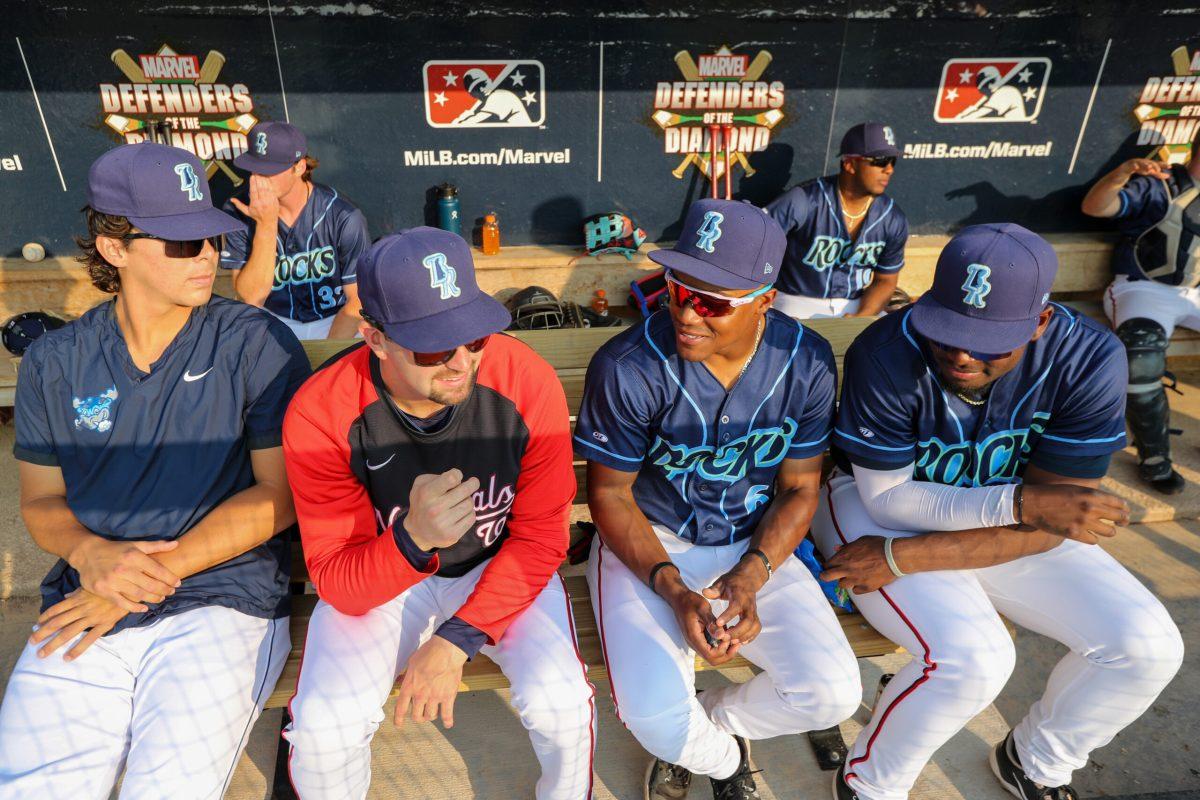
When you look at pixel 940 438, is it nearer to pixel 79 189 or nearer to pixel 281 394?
pixel 281 394

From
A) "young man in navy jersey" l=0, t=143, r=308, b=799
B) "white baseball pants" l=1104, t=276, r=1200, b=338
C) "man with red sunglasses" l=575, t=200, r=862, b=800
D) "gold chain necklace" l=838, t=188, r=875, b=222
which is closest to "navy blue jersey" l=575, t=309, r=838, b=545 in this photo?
"man with red sunglasses" l=575, t=200, r=862, b=800

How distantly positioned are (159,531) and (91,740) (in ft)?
1.82

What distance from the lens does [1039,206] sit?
5.59 metres

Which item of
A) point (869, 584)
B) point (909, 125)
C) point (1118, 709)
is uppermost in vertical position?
point (909, 125)

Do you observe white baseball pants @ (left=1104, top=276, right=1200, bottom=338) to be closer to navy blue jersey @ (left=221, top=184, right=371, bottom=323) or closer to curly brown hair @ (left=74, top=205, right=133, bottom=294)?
navy blue jersey @ (left=221, top=184, right=371, bottom=323)

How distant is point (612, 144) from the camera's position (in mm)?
5160

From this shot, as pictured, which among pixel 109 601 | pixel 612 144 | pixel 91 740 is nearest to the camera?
pixel 91 740

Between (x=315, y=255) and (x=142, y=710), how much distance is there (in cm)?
254

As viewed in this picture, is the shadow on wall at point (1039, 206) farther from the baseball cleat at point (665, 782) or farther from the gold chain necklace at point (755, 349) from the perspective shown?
the baseball cleat at point (665, 782)

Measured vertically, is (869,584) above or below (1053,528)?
below

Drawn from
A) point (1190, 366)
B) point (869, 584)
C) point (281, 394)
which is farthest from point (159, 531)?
point (1190, 366)

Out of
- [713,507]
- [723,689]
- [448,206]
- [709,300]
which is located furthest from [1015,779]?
[448,206]

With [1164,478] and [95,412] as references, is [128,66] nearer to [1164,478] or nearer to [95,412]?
[95,412]

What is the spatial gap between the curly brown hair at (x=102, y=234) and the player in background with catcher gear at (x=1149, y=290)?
4393 mm
